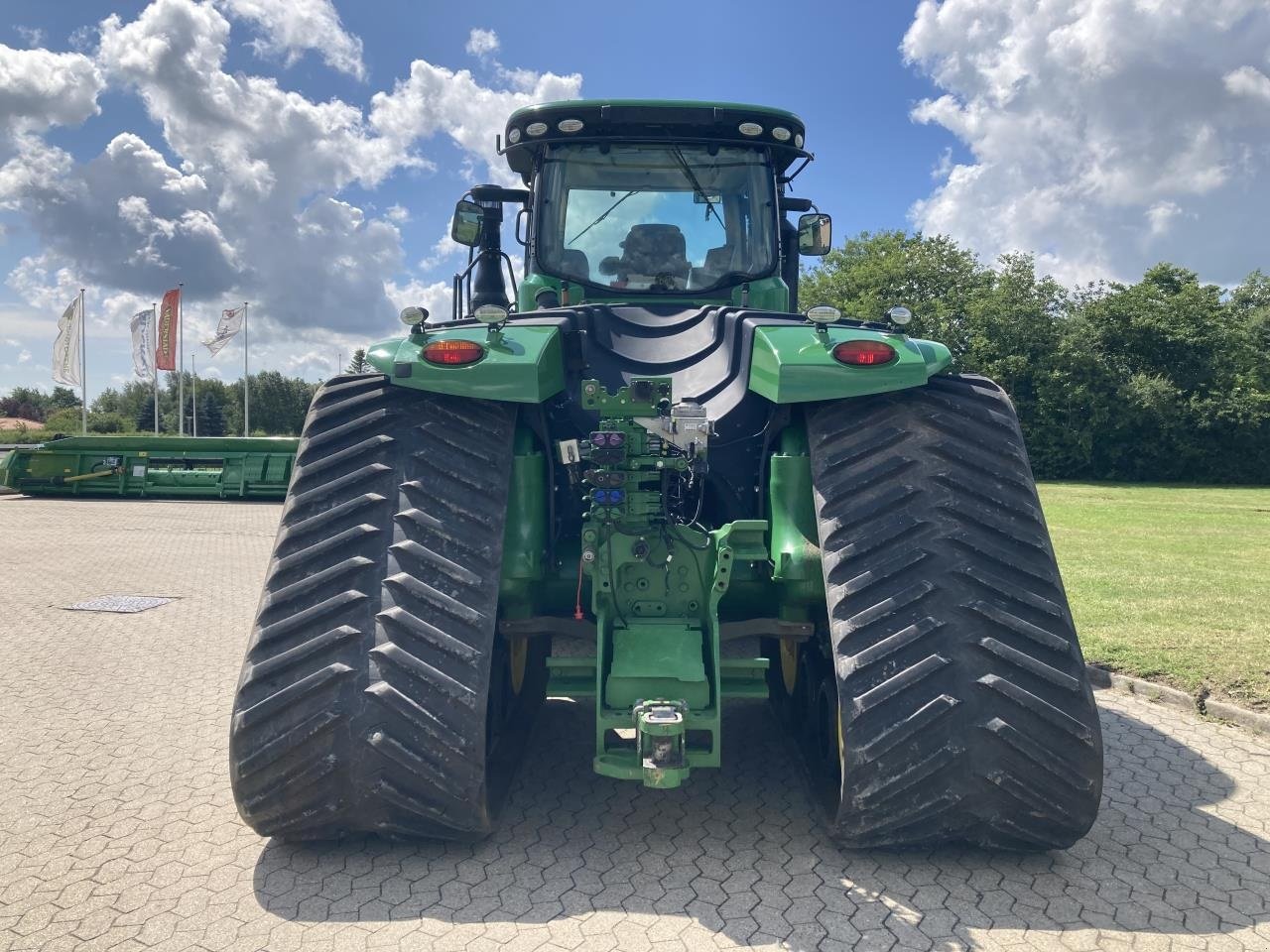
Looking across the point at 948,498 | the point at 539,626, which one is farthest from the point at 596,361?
the point at 948,498

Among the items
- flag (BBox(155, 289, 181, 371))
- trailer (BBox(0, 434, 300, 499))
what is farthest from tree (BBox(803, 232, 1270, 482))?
flag (BBox(155, 289, 181, 371))

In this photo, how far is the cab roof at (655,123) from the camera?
5.29 m

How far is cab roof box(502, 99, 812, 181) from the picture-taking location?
5.29 metres

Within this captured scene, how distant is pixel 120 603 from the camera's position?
9406mm

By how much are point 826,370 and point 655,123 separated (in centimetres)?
244

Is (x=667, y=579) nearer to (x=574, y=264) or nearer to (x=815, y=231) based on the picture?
(x=574, y=264)

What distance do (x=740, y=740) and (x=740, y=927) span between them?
1823 mm

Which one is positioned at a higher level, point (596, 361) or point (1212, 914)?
point (596, 361)

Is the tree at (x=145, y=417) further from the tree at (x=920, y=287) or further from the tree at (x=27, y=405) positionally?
the tree at (x=920, y=287)

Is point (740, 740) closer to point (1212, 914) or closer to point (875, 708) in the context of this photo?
point (875, 708)

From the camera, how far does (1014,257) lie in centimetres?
3875

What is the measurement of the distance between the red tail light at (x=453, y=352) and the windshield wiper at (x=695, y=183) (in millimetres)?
2407

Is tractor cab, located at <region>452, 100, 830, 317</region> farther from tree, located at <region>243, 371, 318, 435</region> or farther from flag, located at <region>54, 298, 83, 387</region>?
tree, located at <region>243, 371, 318, 435</region>

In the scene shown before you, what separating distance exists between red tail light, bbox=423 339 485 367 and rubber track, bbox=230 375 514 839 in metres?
0.35
